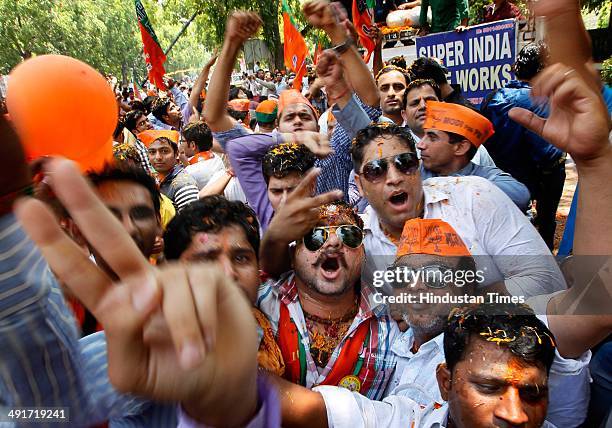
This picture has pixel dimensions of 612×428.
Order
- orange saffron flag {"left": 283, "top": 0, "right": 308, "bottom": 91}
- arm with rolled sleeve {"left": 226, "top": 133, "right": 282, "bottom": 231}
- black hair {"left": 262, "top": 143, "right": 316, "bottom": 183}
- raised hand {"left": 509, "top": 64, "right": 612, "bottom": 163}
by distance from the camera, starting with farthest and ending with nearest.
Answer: orange saffron flag {"left": 283, "top": 0, "right": 308, "bottom": 91}, arm with rolled sleeve {"left": 226, "top": 133, "right": 282, "bottom": 231}, black hair {"left": 262, "top": 143, "right": 316, "bottom": 183}, raised hand {"left": 509, "top": 64, "right": 612, "bottom": 163}

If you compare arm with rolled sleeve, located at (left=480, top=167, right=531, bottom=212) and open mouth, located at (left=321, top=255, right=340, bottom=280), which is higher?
arm with rolled sleeve, located at (left=480, top=167, right=531, bottom=212)

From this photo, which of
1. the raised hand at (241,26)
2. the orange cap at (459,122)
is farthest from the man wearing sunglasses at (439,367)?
the raised hand at (241,26)

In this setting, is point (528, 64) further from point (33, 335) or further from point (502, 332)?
point (33, 335)

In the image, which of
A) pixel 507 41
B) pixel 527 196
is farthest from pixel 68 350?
pixel 507 41

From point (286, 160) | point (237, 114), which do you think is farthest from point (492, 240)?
point (237, 114)

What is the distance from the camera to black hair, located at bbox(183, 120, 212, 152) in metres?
4.62

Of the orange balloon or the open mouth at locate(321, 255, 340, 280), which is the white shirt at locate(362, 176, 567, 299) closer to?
the open mouth at locate(321, 255, 340, 280)

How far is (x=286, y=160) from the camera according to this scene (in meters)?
2.40

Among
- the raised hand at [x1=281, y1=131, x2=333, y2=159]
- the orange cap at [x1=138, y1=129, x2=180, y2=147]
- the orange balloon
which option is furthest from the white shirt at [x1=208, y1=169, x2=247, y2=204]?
the orange balloon

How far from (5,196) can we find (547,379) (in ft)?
4.92

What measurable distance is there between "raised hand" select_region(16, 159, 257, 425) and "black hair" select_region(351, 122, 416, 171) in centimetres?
160

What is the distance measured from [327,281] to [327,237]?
0.17 metres

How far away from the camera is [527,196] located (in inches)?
95.5

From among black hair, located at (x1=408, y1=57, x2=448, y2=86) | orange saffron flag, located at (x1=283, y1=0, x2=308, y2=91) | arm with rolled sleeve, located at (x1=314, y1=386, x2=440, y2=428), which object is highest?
orange saffron flag, located at (x1=283, y1=0, x2=308, y2=91)
